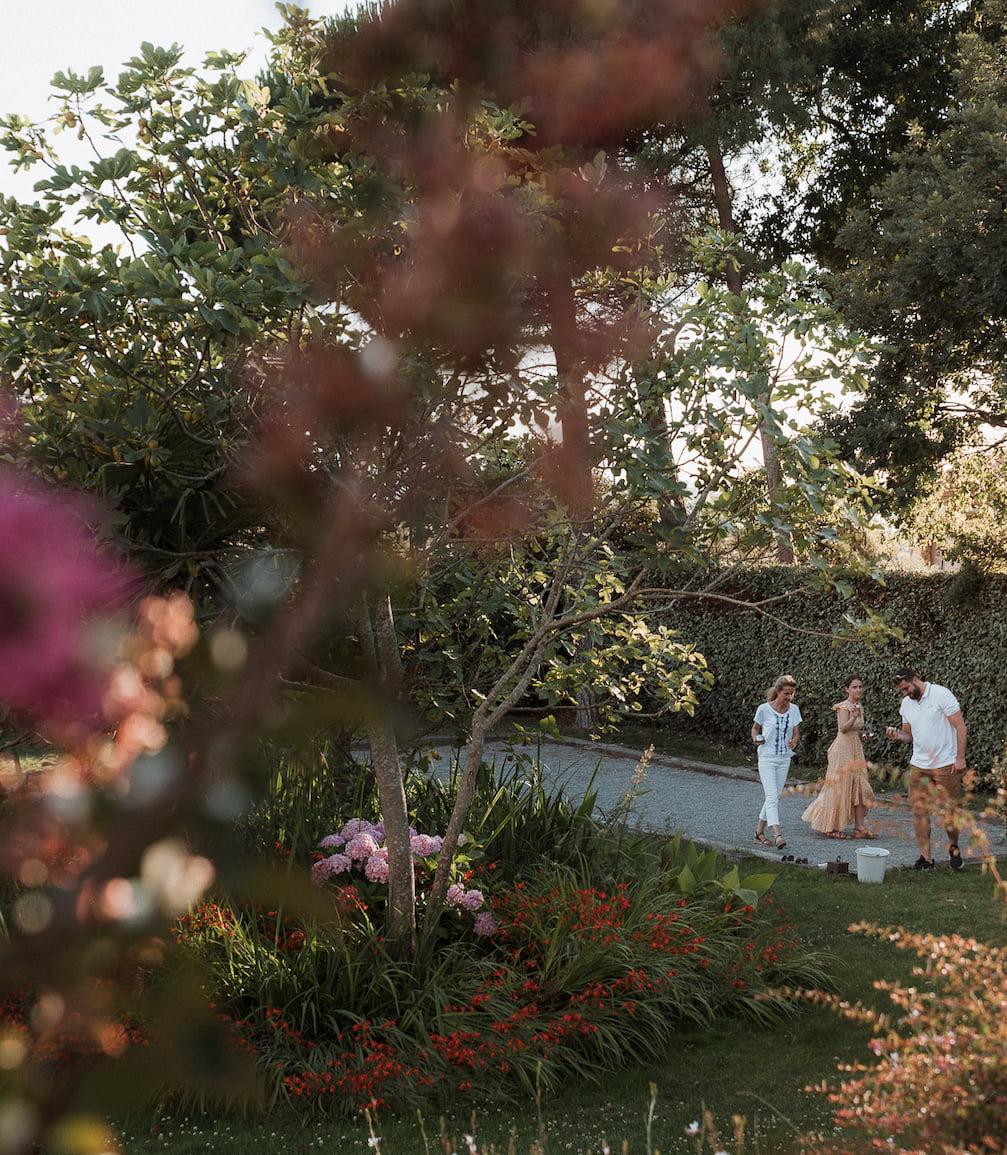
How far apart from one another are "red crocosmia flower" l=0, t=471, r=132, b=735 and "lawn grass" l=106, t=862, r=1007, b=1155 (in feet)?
10.3

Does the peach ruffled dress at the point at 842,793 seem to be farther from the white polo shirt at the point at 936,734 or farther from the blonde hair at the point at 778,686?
the white polo shirt at the point at 936,734

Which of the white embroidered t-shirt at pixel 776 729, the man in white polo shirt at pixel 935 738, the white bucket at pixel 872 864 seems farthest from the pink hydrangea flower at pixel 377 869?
the white embroidered t-shirt at pixel 776 729

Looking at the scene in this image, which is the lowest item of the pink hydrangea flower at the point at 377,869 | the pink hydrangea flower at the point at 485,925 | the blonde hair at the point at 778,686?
the pink hydrangea flower at the point at 485,925

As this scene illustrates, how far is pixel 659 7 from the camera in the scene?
243 centimetres

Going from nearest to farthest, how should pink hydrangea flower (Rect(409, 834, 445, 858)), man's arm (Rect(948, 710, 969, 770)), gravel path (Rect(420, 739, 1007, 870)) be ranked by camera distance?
1. pink hydrangea flower (Rect(409, 834, 445, 858))
2. man's arm (Rect(948, 710, 969, 770))
3. gravel path (Rect(420, 739, 1007, 870))

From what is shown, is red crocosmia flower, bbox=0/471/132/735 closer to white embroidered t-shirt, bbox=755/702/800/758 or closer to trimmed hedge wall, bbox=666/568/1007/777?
white embroidered t-shirt, bbox=755/702/800/758

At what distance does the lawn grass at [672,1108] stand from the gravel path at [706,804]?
1989 millimetres

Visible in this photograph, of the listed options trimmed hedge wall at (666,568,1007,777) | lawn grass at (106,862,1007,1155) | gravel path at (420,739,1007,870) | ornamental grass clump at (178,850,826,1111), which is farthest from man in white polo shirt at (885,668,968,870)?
ornamental grass clump at (178,850,826,1111)

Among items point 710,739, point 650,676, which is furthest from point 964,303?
point 650,676

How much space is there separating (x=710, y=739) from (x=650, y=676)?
10.2 meters

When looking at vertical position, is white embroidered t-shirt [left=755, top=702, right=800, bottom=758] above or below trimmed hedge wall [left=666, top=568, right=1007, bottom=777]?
below

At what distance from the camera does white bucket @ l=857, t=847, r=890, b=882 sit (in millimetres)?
8930

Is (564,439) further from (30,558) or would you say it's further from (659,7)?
(30,558)

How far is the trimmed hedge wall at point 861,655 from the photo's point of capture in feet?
42.6
